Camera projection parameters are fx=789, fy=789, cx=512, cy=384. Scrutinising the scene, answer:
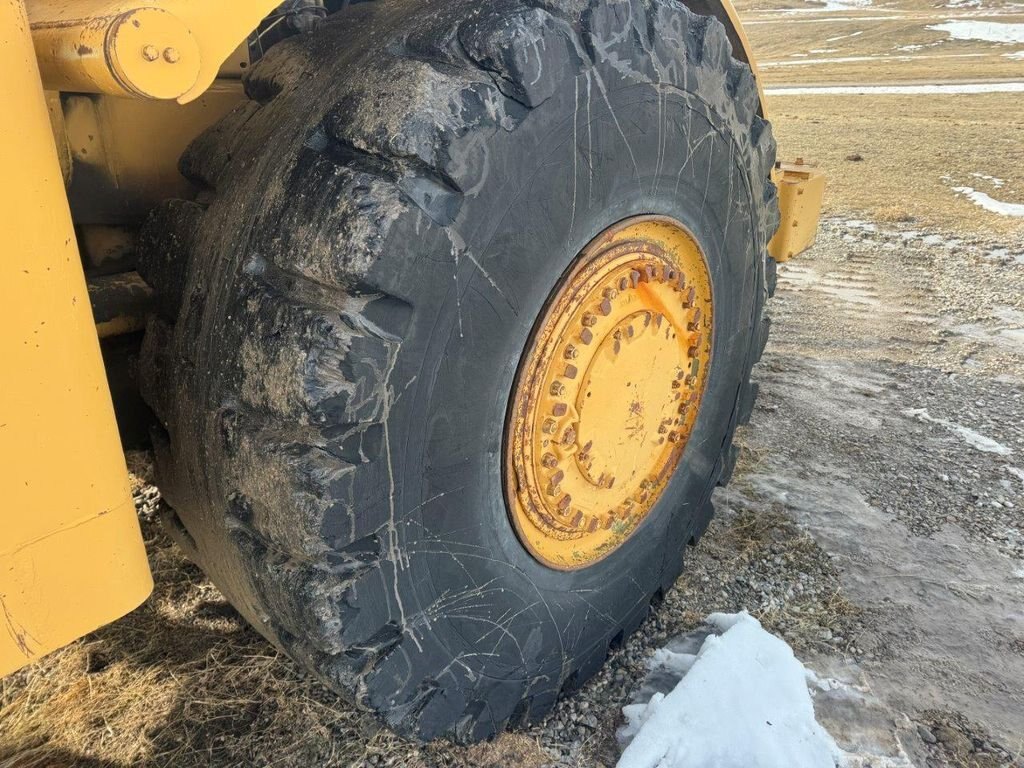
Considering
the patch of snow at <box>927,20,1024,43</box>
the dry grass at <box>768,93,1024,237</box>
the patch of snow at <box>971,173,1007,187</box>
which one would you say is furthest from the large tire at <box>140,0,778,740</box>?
the patch of snow at <box>927,20,1024,43</box>

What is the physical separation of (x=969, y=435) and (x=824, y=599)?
1.54 metres

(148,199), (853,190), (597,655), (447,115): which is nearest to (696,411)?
(597,655)

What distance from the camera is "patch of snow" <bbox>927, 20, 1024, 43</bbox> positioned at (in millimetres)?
24781

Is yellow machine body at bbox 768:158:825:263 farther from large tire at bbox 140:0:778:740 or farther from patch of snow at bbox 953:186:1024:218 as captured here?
patch of snow at bbox 953:186:1024:218

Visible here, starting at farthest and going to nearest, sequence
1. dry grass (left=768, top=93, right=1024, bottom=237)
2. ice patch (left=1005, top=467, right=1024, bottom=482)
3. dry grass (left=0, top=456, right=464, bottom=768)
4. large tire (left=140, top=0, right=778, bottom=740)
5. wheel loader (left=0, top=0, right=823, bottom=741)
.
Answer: dry grass (left=768, top=93, right=1024, bottom=237) → ice patch (left=1005, top=467, right=1024, bottom=482) → dry grass (left=0, top=456, right=464, bottom=768) → large tire (left=140, top=0, right=778, bottom=740) → wheel loader (left=0, top=0, right=823, bottom=741)

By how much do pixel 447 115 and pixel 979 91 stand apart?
16086 millimetres

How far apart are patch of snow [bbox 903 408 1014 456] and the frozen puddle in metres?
1.78

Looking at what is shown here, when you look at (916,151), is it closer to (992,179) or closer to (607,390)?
(992,179)

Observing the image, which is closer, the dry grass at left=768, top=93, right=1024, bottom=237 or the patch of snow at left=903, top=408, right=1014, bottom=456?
the patch of snow at left=903, top=408, right=1014, bottom=456

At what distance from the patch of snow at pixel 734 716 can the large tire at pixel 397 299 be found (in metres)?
0.39

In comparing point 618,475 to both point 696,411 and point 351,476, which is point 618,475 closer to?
point 696,411

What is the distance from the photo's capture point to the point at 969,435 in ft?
11.8

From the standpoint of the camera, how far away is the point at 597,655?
213cm

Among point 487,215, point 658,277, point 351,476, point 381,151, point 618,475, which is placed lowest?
point 618,475
